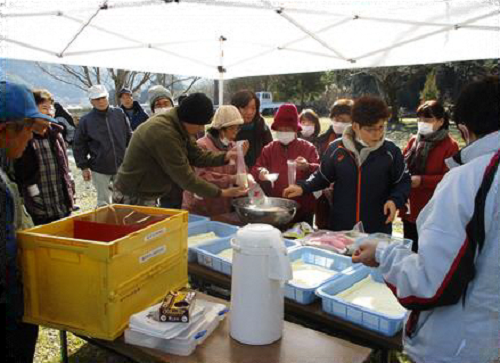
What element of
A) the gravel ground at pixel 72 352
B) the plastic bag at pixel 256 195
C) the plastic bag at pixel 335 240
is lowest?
the gravel ground at pixel 72 352

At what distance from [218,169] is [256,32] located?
6.10 feet

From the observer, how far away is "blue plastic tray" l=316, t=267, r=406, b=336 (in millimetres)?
1445

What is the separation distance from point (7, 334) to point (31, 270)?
0.25m

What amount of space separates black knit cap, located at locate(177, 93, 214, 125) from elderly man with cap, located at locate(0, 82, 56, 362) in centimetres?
103

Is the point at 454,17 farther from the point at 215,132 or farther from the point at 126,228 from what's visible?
the point at 126,228

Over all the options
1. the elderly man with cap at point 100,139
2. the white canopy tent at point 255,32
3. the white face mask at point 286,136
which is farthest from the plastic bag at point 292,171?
the elderly man with cap at point 100,139

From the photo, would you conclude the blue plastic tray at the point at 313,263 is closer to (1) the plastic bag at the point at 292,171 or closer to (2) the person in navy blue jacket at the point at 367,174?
(2) the person in navy blue jacket at the point at 367,174

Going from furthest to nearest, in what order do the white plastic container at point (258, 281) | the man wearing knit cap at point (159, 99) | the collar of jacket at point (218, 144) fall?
the man wearing knit cap at point (159, 99), the collar of jacket at point (218, 144), the white plastic container at point (258, 281)

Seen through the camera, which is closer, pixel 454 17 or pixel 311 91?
pixel 454 17

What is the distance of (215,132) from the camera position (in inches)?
121

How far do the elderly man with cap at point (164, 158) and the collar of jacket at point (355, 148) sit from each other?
0.77 m

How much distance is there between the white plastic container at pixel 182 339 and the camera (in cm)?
131

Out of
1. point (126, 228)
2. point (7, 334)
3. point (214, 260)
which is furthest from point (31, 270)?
point (214, 260)

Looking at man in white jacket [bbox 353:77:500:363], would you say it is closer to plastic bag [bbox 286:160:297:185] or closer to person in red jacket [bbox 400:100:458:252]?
plastic bag [bbox 286:160:297:185]
